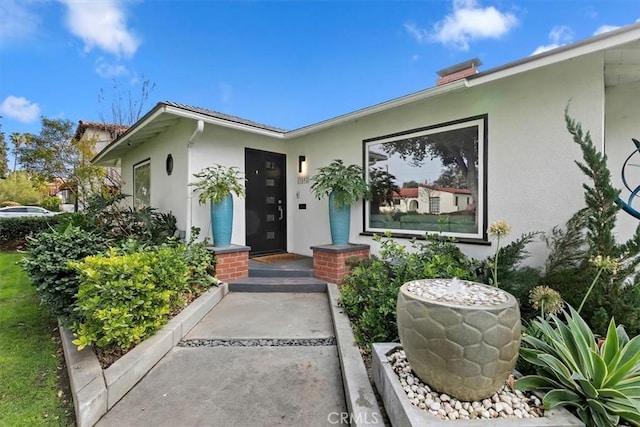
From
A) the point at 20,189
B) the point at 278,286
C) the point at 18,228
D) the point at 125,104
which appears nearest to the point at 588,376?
the point at 278,286

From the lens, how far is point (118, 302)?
2.58m

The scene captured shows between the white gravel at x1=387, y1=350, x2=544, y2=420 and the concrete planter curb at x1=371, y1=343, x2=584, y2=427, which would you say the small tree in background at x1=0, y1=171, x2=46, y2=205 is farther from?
the white gravel at x1=387, y1=350, x2=544, y2=420

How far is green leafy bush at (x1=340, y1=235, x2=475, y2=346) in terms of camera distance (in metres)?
2.97

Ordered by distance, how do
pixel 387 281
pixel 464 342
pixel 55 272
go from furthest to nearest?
pixel 387 281
pixel 55 272
pixel 464 342

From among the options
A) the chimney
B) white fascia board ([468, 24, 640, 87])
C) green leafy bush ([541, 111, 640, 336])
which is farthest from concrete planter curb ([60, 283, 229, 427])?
the chimney

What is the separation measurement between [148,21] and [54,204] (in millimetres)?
21826

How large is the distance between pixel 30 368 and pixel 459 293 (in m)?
3.83

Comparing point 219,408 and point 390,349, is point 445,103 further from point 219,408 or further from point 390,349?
point 219,408

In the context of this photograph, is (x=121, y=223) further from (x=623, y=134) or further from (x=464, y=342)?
(x=623, y=134)

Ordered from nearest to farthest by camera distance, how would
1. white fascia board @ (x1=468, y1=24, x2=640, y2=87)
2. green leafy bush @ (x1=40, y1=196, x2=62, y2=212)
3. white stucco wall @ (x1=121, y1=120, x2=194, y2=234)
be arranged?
white fascia board @ (x1=468, y1=24, x2=640, y2=87), white stucco wall @ (x1=121, y1=120, x2=194, y2=234), green leafy bush @ (x1=40, y1=196, x2=62, y2=212)

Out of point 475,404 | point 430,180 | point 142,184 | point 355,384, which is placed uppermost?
point 142,184

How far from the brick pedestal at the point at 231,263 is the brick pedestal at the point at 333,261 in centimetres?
121

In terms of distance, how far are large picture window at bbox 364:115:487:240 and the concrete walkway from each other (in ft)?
7.75

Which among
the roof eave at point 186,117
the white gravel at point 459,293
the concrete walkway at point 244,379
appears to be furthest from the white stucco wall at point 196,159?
the white gravel at point 459,293
